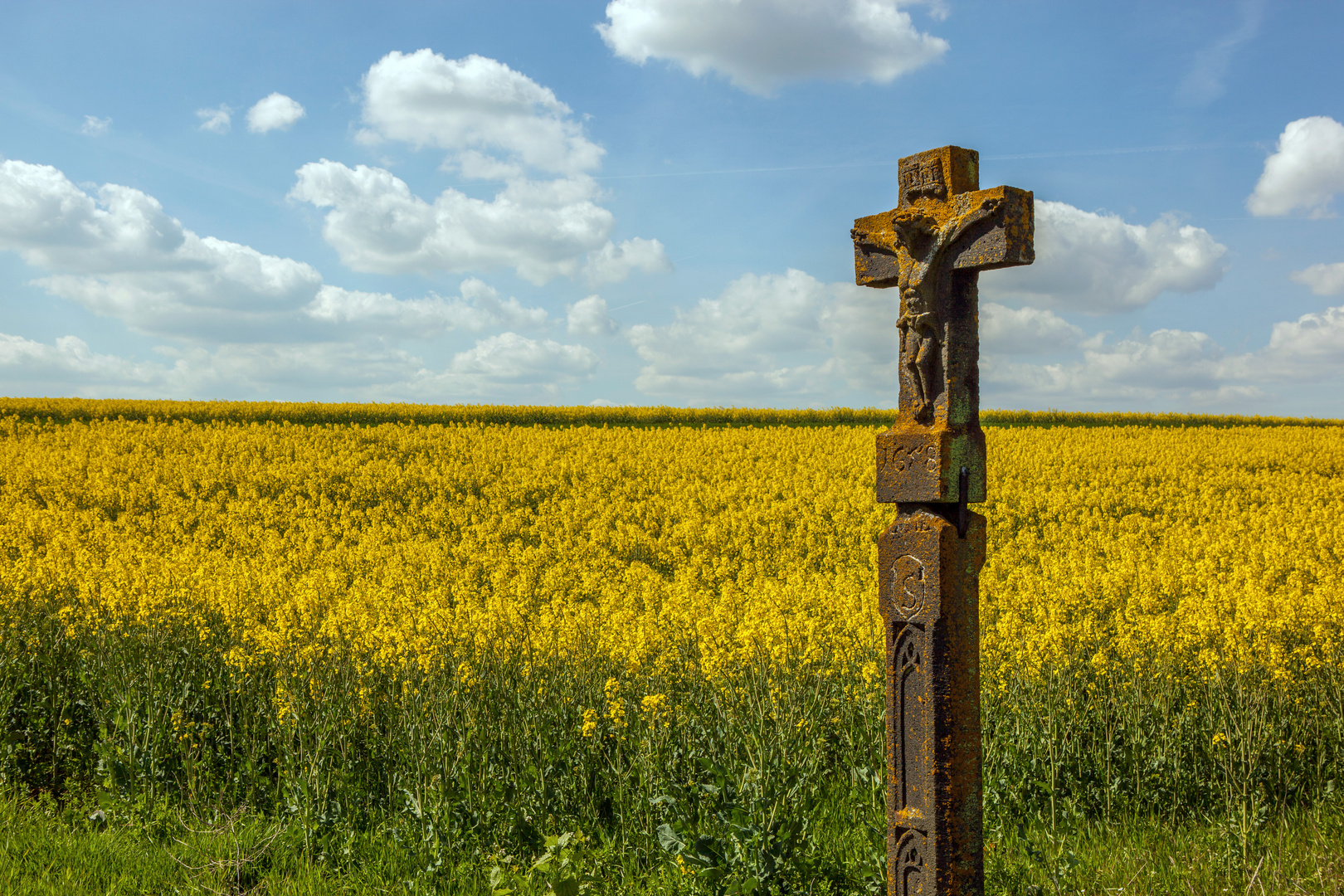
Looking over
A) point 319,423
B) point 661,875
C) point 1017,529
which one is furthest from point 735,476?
point 319,423

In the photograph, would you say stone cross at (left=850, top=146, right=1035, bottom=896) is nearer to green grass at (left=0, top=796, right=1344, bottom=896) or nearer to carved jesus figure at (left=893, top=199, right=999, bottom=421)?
carved jesus figure at (left=893, top=199, right=999, bottom=421)

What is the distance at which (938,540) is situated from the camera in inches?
121

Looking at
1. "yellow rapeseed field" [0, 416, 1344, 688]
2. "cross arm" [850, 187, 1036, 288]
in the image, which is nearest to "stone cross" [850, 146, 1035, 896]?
"cross arm" [850, 187, 1036, 288]

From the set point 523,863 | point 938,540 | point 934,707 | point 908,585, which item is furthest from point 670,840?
point 938,540

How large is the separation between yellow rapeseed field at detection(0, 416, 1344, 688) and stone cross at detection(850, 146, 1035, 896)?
2104 mm

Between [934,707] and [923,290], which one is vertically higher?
[923,290]

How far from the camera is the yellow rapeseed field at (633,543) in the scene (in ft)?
20.9

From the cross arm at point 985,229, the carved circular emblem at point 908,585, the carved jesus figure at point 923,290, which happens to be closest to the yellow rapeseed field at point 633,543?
the carved circular emblem at point 908,585

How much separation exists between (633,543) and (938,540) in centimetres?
941

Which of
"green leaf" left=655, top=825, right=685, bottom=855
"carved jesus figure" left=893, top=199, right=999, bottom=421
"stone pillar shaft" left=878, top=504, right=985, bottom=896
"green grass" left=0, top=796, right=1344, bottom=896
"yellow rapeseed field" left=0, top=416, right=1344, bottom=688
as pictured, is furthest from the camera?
"yellow rapeseed field" left=0, top=416, right=1344, bottom=688

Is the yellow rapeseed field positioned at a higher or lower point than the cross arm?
lower

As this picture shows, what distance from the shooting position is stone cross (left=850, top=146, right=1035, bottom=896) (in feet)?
10.1

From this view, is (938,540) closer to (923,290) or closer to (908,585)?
(908,585)

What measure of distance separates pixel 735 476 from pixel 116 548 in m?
11.6
